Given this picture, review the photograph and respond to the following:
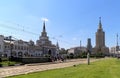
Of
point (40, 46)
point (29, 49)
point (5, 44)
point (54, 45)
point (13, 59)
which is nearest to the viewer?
point (13, 59)

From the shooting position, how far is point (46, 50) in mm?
179500

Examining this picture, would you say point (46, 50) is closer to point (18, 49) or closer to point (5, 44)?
point (18, 49)

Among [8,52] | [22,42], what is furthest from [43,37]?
[8,52]

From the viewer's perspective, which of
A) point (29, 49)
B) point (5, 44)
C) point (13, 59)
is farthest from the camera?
point (29, 49)

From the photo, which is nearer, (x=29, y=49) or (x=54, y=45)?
(x=29, y=49)

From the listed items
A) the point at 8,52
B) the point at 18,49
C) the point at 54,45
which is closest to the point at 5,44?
the point at 8,52

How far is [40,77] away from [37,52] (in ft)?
462

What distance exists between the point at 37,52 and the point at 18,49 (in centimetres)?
2380

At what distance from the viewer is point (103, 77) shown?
22516 millimetres

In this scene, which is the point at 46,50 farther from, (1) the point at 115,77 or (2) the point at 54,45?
(1) the point at 115,77

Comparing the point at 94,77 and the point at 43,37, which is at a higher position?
the point at 43,37

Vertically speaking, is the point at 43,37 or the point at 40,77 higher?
the point at 43,37

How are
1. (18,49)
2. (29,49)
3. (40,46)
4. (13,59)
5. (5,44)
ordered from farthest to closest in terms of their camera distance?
(40,46) < (29,49) < (18,49) < (5,44) < (13,59)

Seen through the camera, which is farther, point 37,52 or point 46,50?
point 46,50
